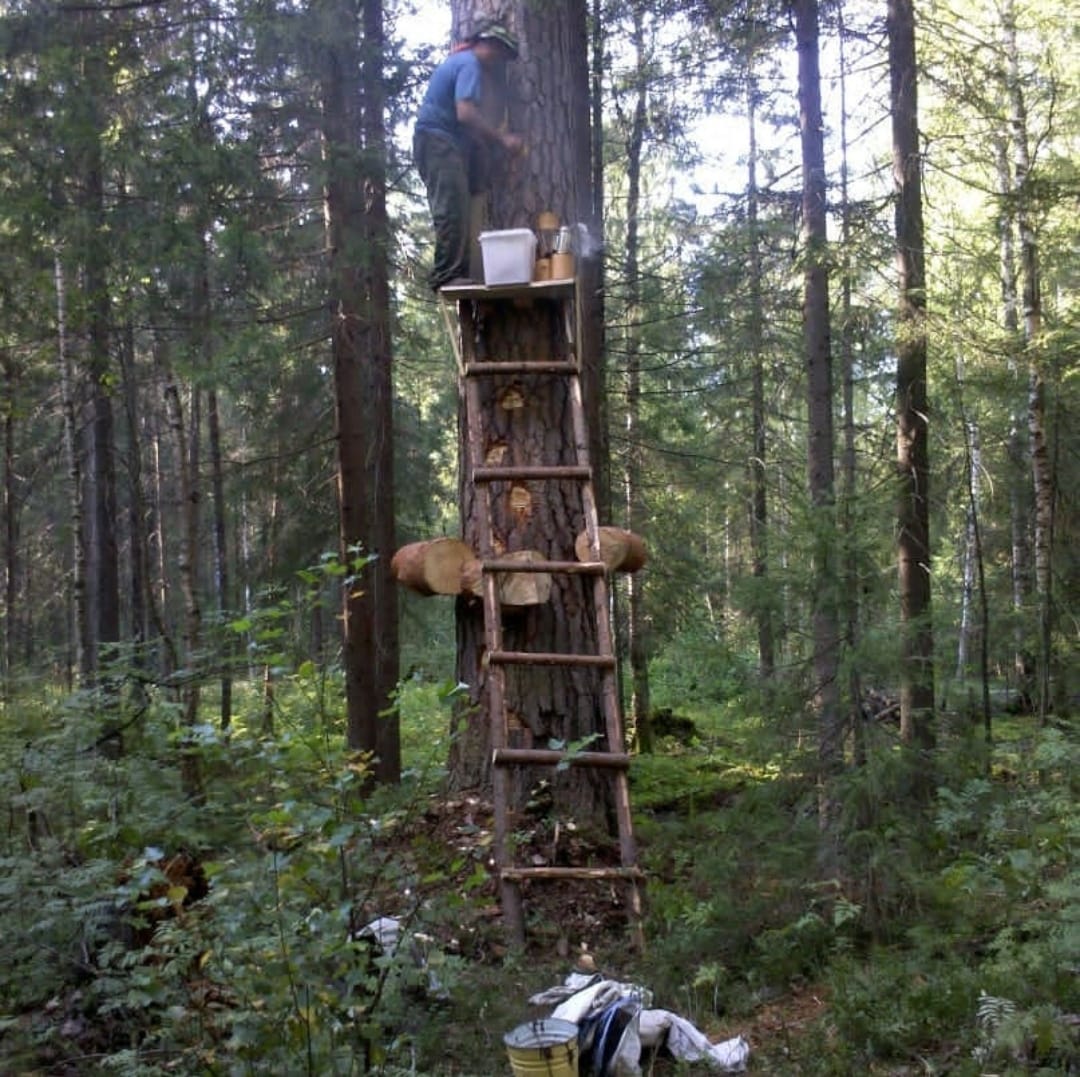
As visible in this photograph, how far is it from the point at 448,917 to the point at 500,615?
191cm

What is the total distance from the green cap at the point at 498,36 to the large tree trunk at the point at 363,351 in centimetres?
324

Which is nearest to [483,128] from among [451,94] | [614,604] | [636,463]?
[451,94]

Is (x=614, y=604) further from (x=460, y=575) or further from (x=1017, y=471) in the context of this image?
(x=1017, y=471)

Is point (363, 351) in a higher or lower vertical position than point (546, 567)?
higher

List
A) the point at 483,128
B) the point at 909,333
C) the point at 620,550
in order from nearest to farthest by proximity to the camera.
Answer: the point at 483,128 → the point at 620,550 → the point at 909,333

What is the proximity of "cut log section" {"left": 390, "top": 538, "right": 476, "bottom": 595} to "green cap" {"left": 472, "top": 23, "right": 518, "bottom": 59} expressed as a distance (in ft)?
9.86

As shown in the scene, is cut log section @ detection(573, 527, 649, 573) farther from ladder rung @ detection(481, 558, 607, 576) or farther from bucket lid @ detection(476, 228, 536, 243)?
bucket lid @ detection(476, 228, 536, 243)

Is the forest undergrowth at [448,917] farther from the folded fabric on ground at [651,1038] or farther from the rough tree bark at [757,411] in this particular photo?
the rough tree bark at [757,411]

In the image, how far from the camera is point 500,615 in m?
6.02

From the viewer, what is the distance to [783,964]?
455cm

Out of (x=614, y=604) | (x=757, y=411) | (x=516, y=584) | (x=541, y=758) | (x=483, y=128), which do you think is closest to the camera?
(x=541, y=758)

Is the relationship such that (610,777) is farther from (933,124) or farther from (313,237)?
(933,124)

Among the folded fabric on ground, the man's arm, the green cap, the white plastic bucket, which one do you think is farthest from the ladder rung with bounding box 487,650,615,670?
the green cap

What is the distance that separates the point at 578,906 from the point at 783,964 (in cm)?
125
